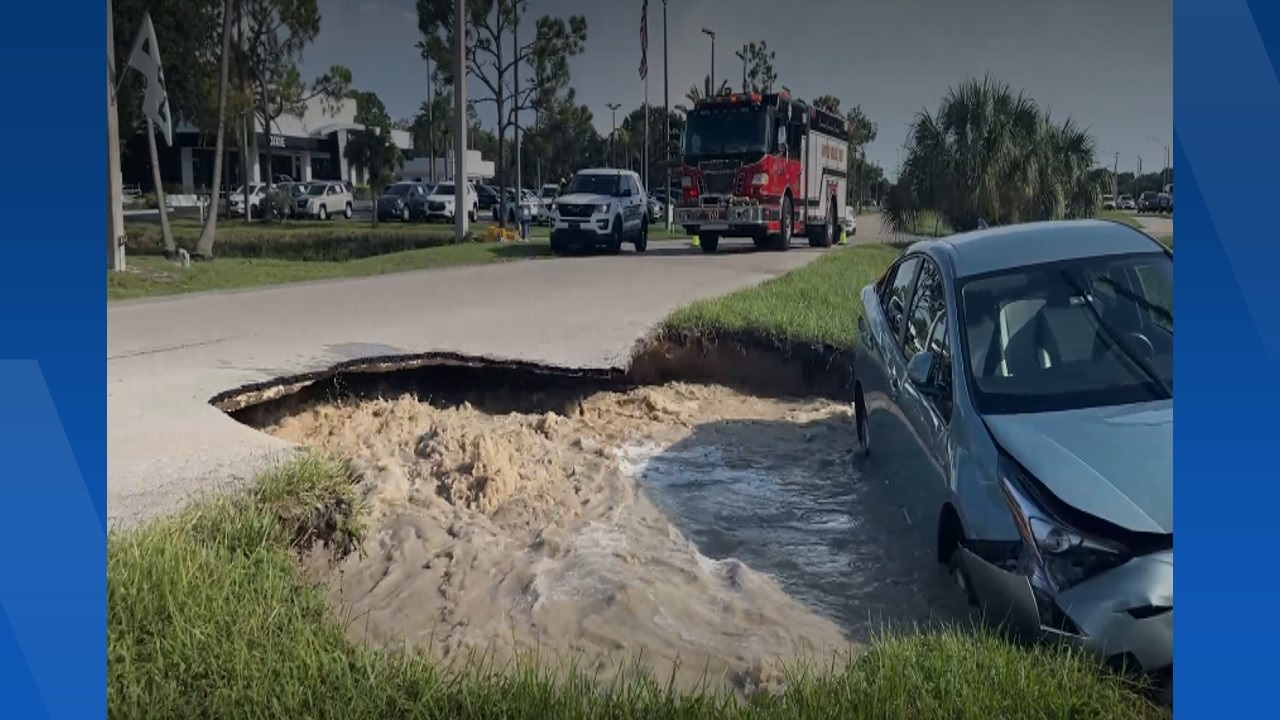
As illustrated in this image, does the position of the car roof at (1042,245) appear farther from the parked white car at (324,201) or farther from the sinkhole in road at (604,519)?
the parked white car at (324,201)

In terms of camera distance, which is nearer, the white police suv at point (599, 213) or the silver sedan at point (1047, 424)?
the silver sedan at point (1047, 424)

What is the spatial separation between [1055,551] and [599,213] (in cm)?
2022

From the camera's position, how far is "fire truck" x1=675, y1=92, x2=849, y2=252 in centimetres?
2250

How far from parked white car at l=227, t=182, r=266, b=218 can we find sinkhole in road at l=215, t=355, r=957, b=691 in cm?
3161

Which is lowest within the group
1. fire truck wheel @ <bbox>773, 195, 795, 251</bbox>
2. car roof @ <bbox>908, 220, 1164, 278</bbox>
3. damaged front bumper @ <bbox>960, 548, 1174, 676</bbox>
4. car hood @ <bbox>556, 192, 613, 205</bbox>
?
damaged front bumper @ <bbox>960, 548, 1174, 676</bbox>

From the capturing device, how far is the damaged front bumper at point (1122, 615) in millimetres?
3611

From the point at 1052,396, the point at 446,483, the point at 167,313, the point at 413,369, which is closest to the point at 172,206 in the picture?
the point at 167,313

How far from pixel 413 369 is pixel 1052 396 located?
5730mm

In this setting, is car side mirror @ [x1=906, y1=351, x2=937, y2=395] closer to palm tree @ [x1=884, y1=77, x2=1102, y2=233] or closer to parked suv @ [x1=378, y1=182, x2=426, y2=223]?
palm tree @ [x1=884, y1=77, x2=1102, y2=233]

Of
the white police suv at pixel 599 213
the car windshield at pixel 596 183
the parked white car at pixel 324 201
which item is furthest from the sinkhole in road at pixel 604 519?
the parked white car at pixel 324 201

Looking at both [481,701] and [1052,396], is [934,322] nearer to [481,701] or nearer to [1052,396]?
[1052,396]

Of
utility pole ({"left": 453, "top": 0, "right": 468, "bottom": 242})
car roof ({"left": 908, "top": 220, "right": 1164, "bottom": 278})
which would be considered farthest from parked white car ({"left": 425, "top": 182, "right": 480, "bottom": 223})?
car roof ({"left": 908, "top": 220, "right": 1164, "bottom": 278})

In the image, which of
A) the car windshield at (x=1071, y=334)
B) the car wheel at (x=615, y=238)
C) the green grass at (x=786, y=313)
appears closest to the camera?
the car windshield at (x=1071, y=334)

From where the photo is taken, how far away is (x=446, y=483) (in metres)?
6.64
